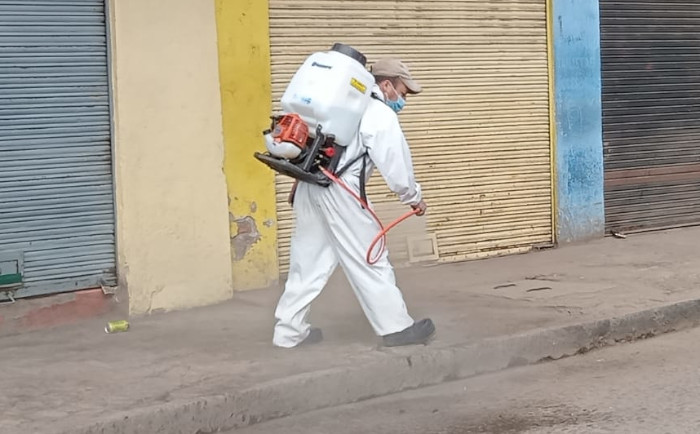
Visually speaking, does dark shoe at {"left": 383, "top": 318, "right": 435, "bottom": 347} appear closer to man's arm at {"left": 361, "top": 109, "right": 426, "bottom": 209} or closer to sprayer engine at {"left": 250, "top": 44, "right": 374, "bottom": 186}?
man's arm at {"left": 361, "top": 109, "right": 426, "bottom": 209}

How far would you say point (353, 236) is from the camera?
5.93 m

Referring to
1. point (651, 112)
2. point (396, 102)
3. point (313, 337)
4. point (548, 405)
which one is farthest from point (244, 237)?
point (651, 112)

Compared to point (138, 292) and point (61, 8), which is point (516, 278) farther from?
point (61, 8)

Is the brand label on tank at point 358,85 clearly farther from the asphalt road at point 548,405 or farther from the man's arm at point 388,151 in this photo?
the asphalt road at point 548,405

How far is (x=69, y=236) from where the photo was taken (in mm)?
7098

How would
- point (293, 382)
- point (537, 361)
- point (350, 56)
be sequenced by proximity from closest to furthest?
1. point (293, 382)
2. point (350, 56)
3. point (537, 361)

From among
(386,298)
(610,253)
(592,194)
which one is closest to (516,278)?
(610,253)

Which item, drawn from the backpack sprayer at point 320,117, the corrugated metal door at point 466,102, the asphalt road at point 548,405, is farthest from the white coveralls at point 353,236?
the corrugated metal door at point 466,102

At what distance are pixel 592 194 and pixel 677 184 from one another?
1.22 m

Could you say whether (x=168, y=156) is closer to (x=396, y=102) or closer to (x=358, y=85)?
(x=396, y=102)

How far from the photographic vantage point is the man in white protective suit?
5.84m

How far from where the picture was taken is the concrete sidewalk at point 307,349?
17.1 ft

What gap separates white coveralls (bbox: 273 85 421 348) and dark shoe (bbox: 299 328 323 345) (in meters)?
0.04

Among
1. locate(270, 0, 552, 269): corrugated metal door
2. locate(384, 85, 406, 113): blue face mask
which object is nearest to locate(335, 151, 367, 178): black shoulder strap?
locate(384, 85, 406, 113): blue face mask
